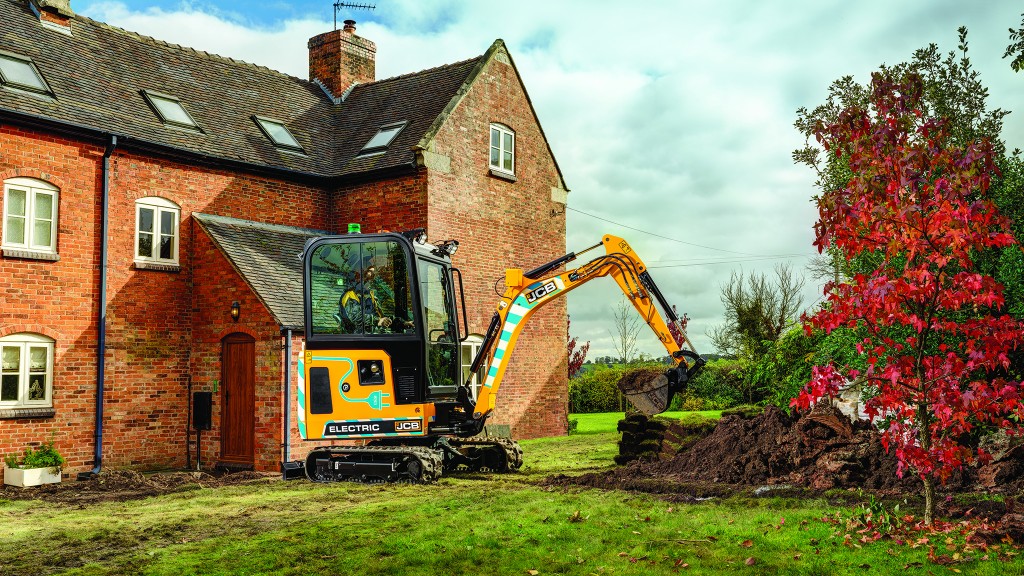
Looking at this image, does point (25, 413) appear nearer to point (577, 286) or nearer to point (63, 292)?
point (63, 292)

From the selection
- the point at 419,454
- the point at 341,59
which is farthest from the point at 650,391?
the point at 341,59

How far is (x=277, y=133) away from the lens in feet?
67.2

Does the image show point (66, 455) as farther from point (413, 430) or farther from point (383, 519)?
point (383, 519)

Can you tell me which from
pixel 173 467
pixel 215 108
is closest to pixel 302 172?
pixel 215 108

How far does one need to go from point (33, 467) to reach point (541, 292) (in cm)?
870

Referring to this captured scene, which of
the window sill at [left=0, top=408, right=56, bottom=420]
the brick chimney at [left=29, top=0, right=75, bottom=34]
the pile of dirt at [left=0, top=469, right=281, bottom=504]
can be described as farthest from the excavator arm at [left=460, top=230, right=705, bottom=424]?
the brick chimney at [left=29, top=0, right=75, bottom=34]

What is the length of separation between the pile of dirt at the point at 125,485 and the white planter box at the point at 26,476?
0.41 feet

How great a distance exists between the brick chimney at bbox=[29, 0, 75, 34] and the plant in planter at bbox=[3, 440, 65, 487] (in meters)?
9.05

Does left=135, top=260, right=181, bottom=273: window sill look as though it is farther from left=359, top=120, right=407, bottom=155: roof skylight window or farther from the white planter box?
left=359, top=120, right=407, bottom=155: roof skylight window

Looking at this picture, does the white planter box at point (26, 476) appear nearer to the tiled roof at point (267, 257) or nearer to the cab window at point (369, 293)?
the tiled roof at point (267, 257)

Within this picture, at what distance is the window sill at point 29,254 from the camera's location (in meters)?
14.7

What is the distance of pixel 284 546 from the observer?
8.50m

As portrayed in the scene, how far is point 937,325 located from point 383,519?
610 cm

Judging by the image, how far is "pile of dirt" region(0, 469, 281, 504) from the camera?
13125 mm
